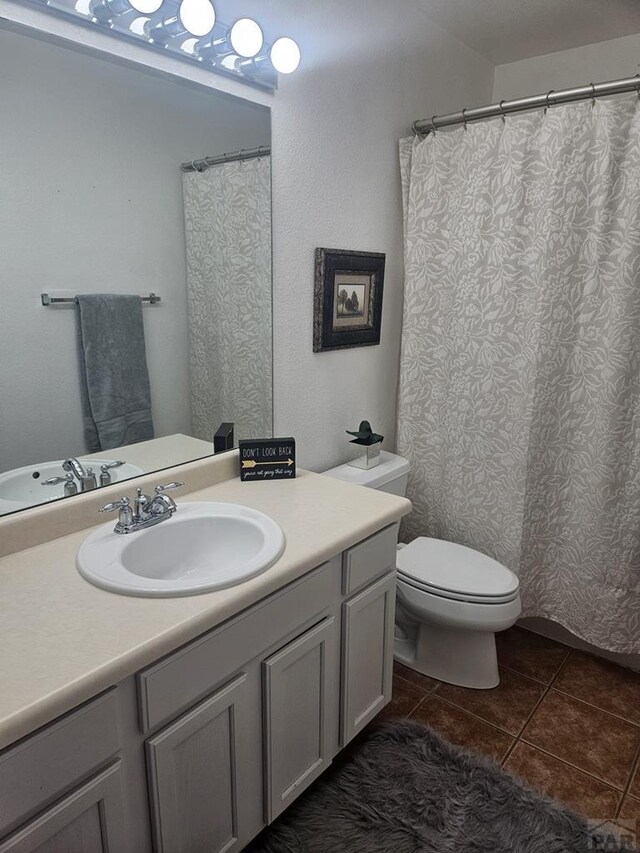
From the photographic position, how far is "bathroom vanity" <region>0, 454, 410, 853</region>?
906 mm

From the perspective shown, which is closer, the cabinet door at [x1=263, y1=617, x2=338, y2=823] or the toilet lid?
the cabinet door at [x1=263, y1=617, x2=338, y2=823]

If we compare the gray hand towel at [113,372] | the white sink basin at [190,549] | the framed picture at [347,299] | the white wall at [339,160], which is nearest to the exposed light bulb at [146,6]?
the white wall at [339,160]

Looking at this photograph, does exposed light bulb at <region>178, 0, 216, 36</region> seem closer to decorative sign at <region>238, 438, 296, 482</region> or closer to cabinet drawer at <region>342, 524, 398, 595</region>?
decorative sign at <region>238, 438, 296, 482</region>

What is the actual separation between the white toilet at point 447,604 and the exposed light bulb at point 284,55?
129 centimetres

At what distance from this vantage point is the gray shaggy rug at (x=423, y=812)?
1474 millimetres

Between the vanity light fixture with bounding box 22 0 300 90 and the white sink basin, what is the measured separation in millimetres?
1156

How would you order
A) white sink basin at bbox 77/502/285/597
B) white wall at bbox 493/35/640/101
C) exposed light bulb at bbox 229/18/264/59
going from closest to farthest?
white sink basin at bbox 77/502/285/597, exposed light bulb at bbox 229/18/264/59, white wall at bbox 493/35/640/101

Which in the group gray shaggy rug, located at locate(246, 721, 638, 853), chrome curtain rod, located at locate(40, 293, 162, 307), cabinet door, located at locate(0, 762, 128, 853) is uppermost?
chrome curtain rod, located at locate(40, 293, 162, 307)

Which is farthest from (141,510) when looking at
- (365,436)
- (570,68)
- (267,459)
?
(570,68)

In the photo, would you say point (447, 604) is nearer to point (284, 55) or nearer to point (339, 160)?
point (339, 160)

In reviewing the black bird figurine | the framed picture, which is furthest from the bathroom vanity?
the framed picture

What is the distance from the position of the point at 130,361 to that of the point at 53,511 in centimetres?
42

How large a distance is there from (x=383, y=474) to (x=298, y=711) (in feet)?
3.19

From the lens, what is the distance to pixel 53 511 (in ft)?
4.46
